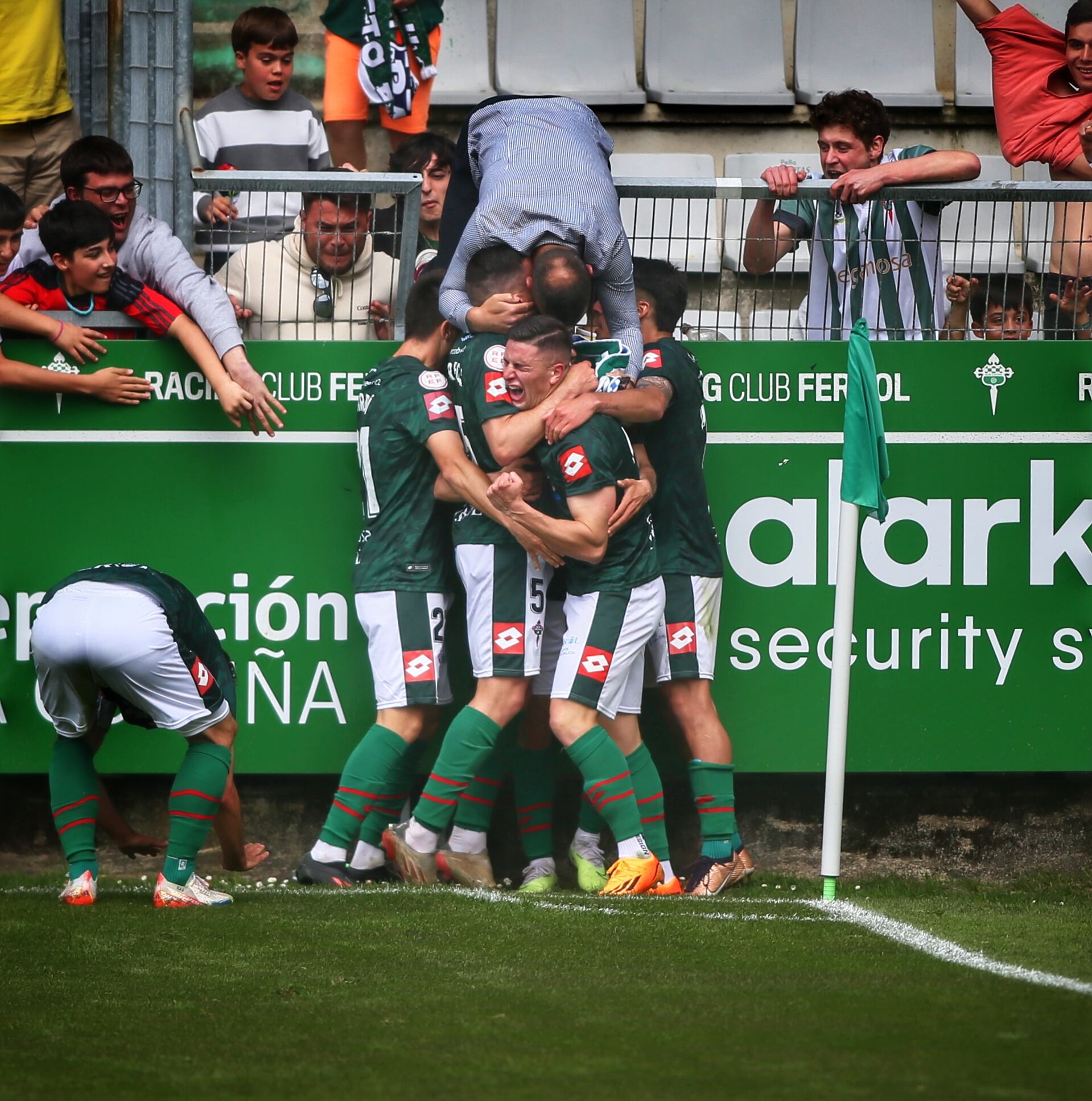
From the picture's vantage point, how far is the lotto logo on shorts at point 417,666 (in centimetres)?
707

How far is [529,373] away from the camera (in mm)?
6879

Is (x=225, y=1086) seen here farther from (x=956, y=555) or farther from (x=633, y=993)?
(x=956, y=555)

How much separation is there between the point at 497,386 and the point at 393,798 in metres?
1.71

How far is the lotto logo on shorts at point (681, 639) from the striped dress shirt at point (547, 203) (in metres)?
1.04

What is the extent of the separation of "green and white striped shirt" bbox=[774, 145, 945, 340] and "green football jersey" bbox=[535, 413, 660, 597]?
3.94 ft

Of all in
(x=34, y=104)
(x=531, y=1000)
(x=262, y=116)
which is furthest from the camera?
(x=34, y=104)

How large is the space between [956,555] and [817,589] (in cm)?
60

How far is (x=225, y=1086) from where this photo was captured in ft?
12.4

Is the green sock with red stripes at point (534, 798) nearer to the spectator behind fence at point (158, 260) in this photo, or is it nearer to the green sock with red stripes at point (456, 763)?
the green sock with red stripes at point (456, 763)

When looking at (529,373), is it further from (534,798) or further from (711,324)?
(534,798)

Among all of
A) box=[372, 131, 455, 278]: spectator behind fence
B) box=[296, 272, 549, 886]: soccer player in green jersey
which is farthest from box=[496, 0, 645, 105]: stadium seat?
box=[296, 272, 549, 886]: soccer player in green jersey

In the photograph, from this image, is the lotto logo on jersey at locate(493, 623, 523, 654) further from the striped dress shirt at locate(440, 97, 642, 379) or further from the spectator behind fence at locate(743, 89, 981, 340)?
the spectator behind fence at locate(743, 89, 981, 340)

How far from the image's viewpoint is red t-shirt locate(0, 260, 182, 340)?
7328 millimetres

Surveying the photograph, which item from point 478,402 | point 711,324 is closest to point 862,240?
point 711,324
